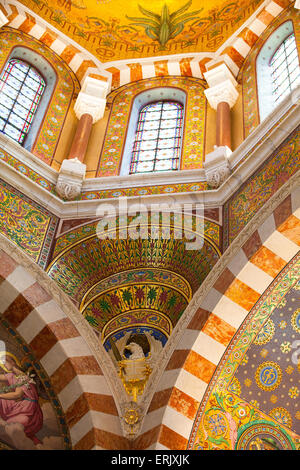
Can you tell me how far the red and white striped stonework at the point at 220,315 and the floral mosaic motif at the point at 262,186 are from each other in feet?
1.49

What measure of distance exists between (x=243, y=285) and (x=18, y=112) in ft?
18.8

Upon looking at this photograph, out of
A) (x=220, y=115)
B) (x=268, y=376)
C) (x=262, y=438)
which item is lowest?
(x=262, y=438)

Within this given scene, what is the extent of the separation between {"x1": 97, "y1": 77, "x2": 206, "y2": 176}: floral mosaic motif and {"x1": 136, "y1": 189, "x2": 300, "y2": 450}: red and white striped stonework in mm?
3005

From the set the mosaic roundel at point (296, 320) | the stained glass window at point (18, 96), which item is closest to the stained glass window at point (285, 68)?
the mosaic roundel at point (296, 320)

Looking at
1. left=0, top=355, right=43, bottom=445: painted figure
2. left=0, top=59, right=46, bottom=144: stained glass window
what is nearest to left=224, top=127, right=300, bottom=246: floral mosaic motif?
left=0, top=355, right=43, bottom=445: painted figure

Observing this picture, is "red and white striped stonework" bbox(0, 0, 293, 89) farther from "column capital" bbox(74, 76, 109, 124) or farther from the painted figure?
the painted figure

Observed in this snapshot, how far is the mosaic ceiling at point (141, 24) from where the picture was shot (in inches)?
476

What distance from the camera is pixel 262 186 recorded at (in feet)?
25.6

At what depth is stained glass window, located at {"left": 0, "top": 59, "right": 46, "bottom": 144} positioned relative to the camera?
10180 millimetres

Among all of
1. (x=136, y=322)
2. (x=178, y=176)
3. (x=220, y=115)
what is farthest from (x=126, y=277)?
(x=220, y=115)

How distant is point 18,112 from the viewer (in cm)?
1052

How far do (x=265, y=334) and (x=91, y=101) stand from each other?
616 cm

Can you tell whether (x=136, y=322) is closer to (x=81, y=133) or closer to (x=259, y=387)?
(x=259, y=387)

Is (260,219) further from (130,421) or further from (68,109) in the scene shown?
(68,109)
